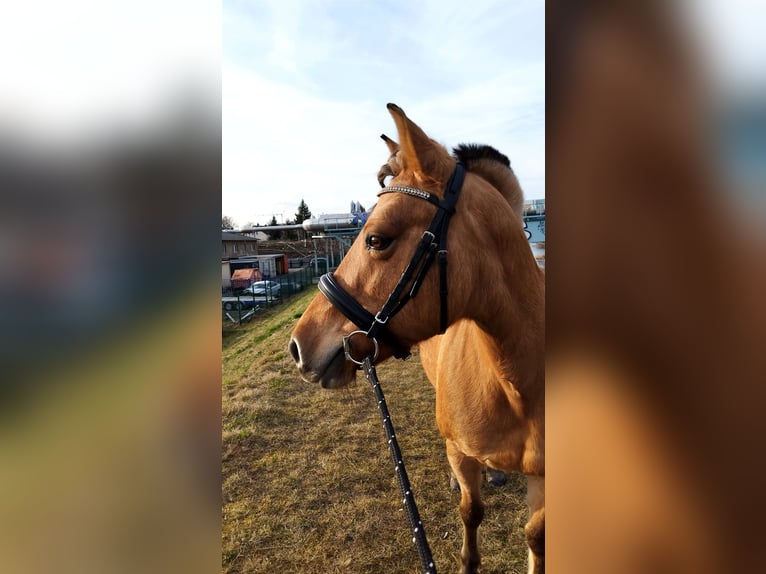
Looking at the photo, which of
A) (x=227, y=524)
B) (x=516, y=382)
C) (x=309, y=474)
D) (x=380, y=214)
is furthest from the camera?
(x=309, y=474)

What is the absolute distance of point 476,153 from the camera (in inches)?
86.4

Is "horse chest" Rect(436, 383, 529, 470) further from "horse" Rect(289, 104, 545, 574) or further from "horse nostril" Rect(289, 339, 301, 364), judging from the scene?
"horse nostril" Rect(289, 339, 301, 364)

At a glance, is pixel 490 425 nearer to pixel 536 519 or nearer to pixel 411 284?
pixel 536 519

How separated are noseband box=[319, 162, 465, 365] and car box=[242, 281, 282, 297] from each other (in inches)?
726

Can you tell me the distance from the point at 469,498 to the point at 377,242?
2194 mm

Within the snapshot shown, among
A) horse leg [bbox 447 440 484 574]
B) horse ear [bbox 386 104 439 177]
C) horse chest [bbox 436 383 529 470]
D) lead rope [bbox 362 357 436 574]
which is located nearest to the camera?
lead rope [bbox 362 357 436 574]

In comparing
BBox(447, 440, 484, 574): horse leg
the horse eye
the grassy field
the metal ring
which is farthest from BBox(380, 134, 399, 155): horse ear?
the grassy field

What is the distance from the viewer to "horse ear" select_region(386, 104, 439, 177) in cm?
174

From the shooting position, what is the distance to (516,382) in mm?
2002

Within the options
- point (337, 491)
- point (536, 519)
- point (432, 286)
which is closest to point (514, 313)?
point (432, 286)
